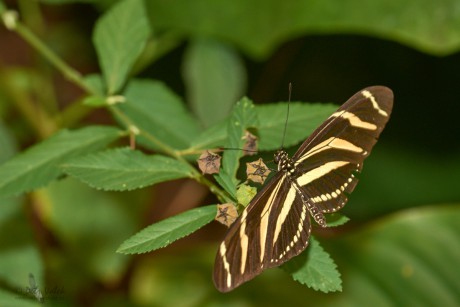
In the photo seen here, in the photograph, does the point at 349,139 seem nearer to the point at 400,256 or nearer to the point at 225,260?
the point at 225,260

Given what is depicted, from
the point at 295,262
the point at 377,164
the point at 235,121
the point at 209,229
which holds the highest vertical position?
the point at 235,121

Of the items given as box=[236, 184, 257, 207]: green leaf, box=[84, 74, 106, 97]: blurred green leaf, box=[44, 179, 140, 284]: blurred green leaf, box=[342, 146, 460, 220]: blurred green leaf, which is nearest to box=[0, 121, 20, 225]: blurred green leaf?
box=[44, 179, 140, 284]: blurred green leaf

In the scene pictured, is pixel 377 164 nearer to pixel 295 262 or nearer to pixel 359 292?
pixel 359 292

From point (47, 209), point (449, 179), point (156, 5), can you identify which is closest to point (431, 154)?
point (449, 179)

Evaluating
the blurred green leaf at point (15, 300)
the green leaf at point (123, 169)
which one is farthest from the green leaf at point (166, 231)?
the blurred green leaf at point (15, 300)

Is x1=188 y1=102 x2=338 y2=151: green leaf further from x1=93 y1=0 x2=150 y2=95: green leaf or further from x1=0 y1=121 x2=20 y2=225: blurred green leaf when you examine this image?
x1=0 y1=121 x2=20 y2=225: blurred green leaf

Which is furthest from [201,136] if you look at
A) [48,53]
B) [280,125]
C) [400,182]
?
[400,182]
